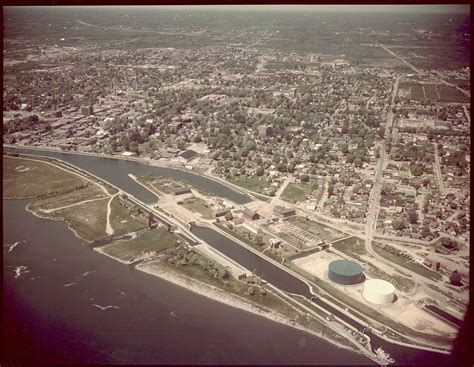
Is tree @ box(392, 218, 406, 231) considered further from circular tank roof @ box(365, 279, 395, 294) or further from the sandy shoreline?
the sandy shoreline

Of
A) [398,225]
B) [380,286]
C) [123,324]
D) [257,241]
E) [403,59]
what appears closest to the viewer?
[123,324]

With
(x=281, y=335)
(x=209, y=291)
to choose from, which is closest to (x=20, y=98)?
(x=209, y=291)

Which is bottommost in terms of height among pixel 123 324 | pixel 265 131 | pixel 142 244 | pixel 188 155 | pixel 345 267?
pixel 123 324

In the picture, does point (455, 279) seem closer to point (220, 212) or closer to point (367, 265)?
point (367, 265)

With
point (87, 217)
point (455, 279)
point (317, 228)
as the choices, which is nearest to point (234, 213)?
A: point (317, 228)

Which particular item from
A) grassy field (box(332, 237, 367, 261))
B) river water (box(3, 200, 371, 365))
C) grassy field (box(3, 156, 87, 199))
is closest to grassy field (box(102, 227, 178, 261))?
river water (box(3, 200, 371, 365))

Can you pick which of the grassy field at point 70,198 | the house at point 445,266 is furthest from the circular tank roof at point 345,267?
the grassy field at point 70,198

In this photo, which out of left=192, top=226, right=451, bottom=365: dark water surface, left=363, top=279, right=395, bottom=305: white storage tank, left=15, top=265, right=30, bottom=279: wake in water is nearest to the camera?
left=192, top=226, right=451, bottom=365: dark water surface
